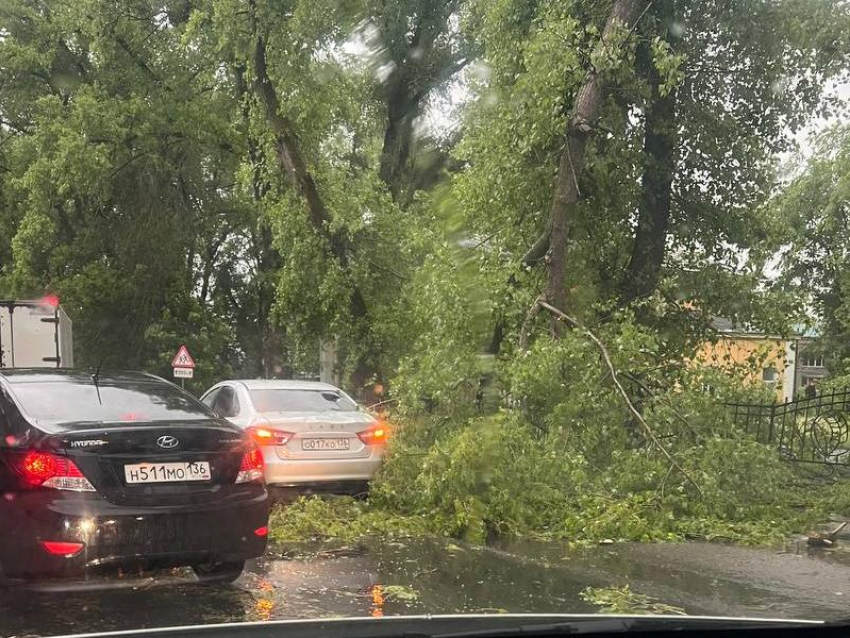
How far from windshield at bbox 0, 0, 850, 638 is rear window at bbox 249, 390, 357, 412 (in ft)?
0.20

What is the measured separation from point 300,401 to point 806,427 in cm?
673

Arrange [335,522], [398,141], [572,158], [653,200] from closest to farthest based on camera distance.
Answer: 1. [335,522]
2. [572,158]
3. [653,200]
4. [398,141]

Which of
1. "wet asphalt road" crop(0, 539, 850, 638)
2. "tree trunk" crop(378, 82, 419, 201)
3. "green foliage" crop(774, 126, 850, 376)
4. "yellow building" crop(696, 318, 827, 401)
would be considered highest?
"tree trunk" crop(378, 82, 419, 201)

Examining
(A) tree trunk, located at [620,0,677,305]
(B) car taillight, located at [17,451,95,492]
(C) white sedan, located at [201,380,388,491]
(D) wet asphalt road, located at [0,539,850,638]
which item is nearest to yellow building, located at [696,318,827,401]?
(A) tree trunk, located at [620,0,677,305]

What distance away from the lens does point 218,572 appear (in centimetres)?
575

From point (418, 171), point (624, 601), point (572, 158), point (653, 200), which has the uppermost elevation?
point (418, 171)

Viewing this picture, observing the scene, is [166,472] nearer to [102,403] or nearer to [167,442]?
[167,442]

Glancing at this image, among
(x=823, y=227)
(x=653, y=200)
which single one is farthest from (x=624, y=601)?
(x=823, y=227)

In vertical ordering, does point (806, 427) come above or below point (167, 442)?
below

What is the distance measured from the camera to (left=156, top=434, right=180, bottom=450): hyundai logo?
519 cm

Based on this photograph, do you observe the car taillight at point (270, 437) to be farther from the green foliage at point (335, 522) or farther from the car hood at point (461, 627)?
the car hood at point (461, 627)

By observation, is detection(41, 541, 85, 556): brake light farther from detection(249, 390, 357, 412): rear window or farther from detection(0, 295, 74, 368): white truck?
detection(0, 295, 74, 368): white truck

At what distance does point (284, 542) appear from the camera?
24.4 feet

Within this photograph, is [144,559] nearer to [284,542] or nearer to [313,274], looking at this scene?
[284,542]
